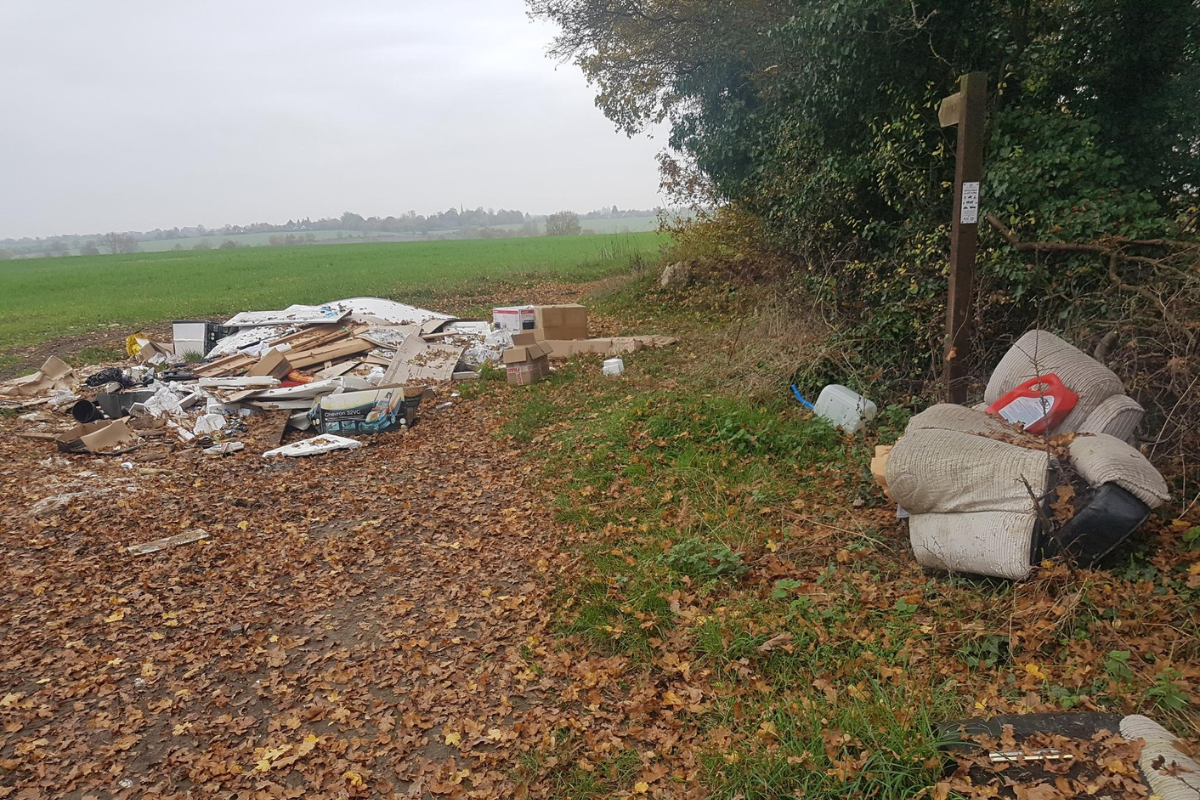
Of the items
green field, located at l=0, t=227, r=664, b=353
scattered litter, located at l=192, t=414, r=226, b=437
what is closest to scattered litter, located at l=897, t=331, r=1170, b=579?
scattered litter, located at l=192, t=414, r=226, b=437

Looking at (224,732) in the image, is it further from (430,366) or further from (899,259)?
(430,366)

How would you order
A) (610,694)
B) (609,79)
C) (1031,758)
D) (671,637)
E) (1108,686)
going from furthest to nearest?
(609,79) → (671,637) → (610,694) → (1108,686) → (1031,758)

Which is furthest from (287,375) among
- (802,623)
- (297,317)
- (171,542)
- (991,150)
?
(991,150)

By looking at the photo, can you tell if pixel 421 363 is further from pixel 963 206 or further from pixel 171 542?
pixel 963 206

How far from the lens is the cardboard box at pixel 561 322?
1149cm

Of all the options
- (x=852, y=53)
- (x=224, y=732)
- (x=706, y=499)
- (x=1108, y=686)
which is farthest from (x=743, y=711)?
(x=852, y=53)

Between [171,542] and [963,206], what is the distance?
662 centimetres

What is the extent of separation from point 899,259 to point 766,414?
6.96ft

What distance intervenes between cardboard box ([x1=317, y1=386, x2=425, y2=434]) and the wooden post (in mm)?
6161

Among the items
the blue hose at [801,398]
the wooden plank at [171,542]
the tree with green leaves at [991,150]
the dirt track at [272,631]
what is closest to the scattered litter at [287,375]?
the dirt track at [272,631]

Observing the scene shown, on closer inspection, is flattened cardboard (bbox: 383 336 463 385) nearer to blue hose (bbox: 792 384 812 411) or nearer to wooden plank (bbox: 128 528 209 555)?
wooden plank (bbox: 128 528 209 555)

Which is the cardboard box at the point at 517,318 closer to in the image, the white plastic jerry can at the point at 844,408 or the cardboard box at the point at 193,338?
the cardboard box at the point at 193,338

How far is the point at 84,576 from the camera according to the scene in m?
5.29

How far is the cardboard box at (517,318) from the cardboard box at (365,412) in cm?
360
